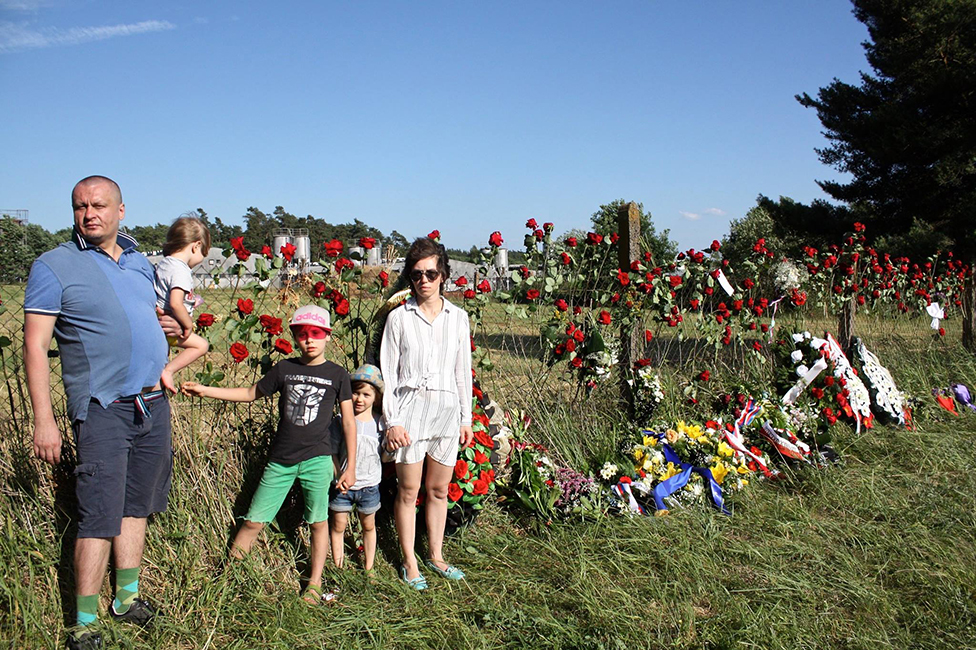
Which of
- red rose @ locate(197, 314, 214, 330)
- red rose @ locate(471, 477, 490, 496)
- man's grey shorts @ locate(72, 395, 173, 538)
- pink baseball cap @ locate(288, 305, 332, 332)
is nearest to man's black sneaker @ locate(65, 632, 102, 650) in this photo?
man's grey shorts @ locate(72, 395, 173, 538)

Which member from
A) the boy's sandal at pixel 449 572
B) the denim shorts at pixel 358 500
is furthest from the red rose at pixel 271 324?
the boy's sandal at pixel 449 572

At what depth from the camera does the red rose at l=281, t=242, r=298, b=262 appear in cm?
280

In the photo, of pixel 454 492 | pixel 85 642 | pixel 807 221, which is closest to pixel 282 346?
pixel 454 492

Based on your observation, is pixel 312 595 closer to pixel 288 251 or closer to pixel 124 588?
pixel 124 588

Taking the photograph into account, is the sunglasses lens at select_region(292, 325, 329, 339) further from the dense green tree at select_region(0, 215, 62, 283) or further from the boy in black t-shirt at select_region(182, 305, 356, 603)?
the dense green tree at select_region(0, 215, 62, 283)

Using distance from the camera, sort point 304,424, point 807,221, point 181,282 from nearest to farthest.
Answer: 1. point 181,282
2. point 304,424
3. point 807,221

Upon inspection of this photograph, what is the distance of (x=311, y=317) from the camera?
8.43 feet

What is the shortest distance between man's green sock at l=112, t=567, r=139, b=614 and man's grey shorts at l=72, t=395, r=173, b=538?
20cm

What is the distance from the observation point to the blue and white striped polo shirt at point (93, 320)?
81.7 inches

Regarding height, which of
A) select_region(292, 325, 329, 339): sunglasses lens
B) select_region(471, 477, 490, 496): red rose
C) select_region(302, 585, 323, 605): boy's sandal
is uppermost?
select_region(292, 325, 329, 339): sunglasses lens

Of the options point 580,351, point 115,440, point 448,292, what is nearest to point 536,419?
point 580,351

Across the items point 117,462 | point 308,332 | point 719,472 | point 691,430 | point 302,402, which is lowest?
point 719,472

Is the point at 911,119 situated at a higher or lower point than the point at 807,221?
higher

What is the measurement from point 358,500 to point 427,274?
100 centimetres
